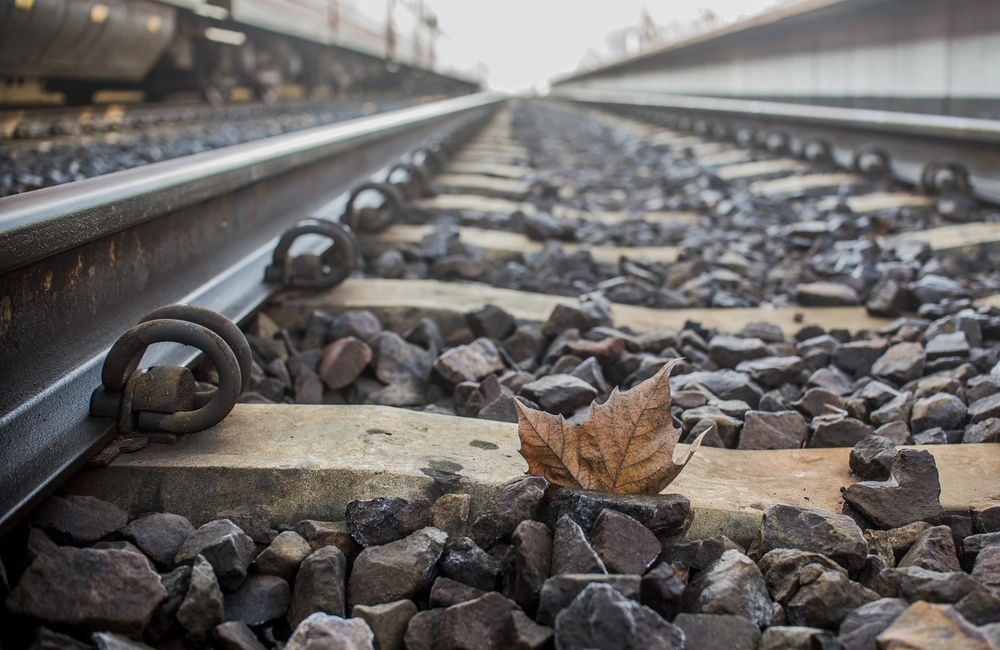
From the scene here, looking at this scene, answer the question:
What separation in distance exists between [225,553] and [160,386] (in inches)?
16.0

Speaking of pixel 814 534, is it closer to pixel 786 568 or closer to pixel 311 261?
pixel 786 568

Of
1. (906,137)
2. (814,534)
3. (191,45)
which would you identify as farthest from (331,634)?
(191,45)

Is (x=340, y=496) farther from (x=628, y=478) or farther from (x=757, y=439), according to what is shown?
(x=757, y=439)

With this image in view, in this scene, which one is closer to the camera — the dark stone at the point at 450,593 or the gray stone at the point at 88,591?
the gray stone at the point at 88,591

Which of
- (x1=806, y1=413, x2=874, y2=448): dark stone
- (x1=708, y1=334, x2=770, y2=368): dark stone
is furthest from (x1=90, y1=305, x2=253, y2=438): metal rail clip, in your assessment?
(x1=708, y1=334, x2=770, y2=368): dark stone

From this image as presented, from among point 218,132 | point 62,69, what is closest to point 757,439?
point 218,132

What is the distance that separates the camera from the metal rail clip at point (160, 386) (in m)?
1.40

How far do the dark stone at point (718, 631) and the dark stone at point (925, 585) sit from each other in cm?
22

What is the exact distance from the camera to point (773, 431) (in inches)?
67.4

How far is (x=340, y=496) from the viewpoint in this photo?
1344 millimetres

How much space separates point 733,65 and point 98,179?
1116cm

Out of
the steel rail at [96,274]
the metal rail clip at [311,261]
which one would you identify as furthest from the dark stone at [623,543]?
the metal rail clip at [311,261]

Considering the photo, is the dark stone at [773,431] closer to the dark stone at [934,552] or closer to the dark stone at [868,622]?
the dark stone at [934,552]

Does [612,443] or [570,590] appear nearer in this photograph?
[570,590]
